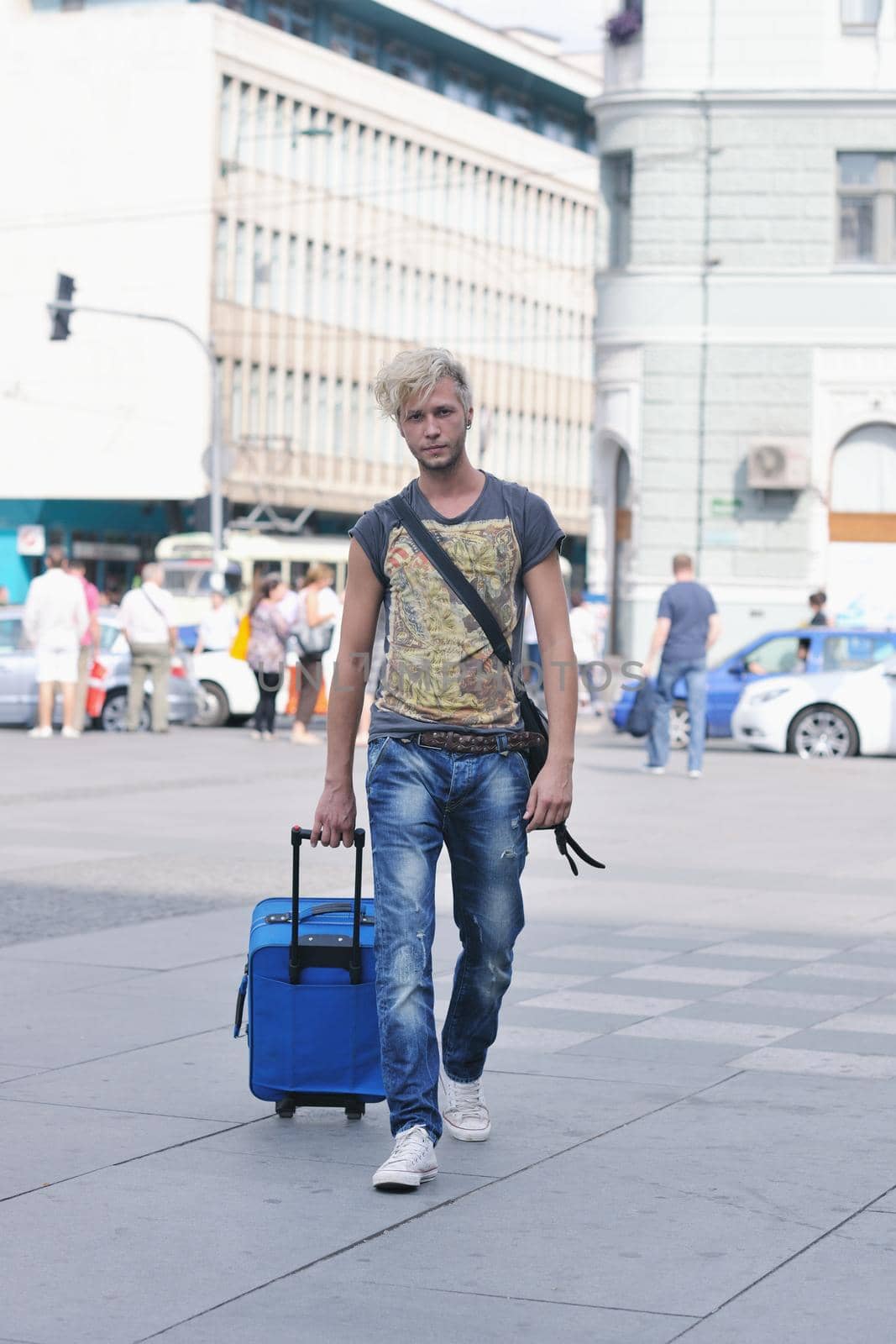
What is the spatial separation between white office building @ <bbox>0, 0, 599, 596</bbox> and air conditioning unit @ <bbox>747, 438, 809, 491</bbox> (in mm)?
30368

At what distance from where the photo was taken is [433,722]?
5836 millimetres

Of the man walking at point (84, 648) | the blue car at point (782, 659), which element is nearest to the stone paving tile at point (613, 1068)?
the blue car at point (782, 659)

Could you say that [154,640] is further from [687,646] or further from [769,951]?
[769,951]

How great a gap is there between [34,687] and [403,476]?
170 ft

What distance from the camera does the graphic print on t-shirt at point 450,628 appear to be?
5828mm

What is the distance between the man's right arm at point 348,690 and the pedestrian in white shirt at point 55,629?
19141 mm

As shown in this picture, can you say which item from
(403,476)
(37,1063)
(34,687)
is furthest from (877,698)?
(403,476)

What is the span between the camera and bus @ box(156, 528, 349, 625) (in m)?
51.2

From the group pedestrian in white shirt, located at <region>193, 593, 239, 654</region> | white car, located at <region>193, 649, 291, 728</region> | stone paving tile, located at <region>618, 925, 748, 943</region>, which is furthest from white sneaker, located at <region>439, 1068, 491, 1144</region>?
pedestrian in white shirt, located at <region>193, 593, 239, 654</region>

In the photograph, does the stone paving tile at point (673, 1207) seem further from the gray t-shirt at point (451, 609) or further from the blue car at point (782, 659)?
the blue car at point (782, 659)

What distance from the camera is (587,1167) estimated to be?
19.5 ft

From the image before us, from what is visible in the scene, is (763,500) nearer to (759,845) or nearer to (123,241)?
(759,845)

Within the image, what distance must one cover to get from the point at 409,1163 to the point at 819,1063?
85.9 inches

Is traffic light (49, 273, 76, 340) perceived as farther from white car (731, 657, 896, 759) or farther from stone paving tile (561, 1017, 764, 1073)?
stone paving tile (561, 1017, 764, 1073)
